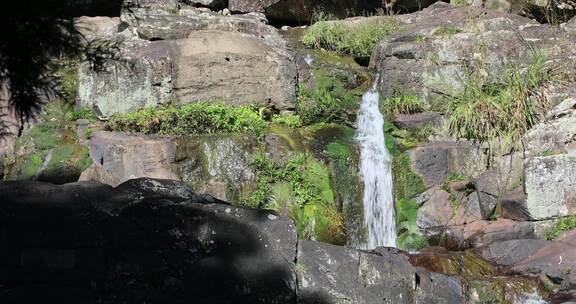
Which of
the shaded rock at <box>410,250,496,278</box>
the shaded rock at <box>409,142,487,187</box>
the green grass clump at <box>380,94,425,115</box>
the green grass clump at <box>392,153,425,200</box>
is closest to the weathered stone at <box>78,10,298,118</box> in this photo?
the green grass clump at <box>380,94,425,115</box>

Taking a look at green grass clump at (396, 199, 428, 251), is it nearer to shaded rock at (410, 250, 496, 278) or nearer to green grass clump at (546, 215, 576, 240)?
shaded rock at (410, 250, 496, 278)

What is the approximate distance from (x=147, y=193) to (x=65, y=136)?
4684 mm

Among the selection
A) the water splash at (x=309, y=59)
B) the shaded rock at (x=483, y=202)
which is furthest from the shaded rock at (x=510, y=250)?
the water splash at (x=309, y=59)

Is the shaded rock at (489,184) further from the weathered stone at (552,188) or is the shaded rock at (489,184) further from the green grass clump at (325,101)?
the green grass clump at (325,101)

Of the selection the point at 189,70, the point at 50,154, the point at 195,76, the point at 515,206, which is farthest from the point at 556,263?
the point at 50,154

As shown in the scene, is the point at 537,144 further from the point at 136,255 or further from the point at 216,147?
the point at 136,255

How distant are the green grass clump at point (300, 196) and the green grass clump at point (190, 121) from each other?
65 centimetres

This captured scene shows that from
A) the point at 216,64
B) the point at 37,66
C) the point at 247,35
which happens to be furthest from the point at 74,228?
the point at 247,35

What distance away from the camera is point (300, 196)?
28.9 ft

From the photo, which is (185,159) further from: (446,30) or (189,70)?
(446,30)

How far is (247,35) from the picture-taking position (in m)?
11.5

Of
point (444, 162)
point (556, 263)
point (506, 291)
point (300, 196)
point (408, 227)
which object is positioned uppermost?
point (444, 162)

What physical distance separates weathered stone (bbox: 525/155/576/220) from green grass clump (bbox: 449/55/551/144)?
0.80 m

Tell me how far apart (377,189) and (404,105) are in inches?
67.7
